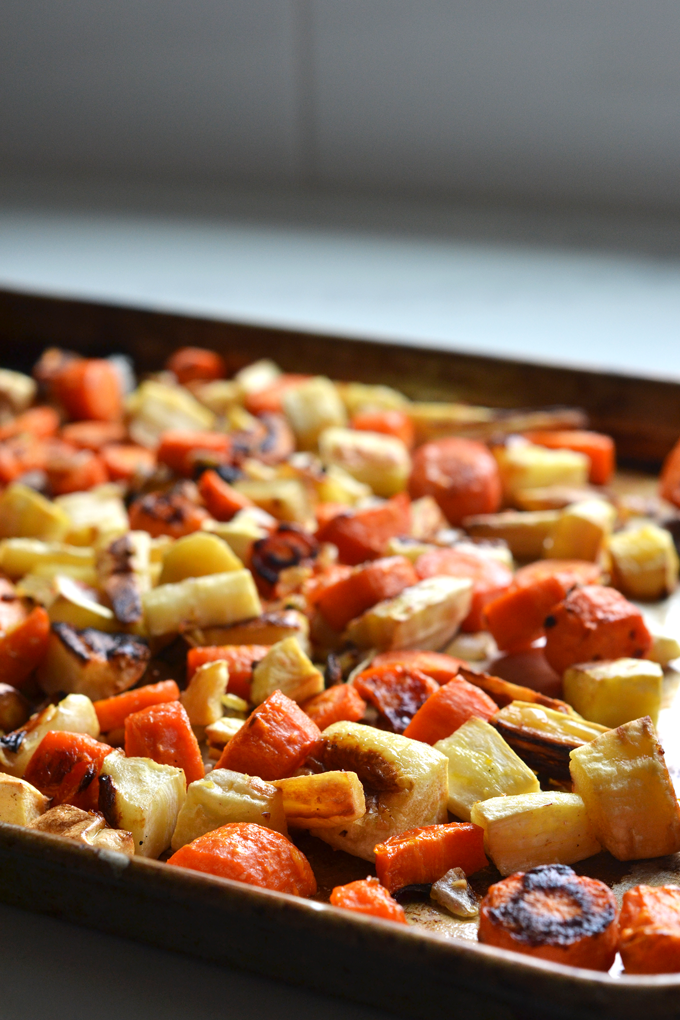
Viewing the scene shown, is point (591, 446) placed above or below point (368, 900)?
above

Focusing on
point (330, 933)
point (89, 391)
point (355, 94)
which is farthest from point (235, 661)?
point (355, 94)

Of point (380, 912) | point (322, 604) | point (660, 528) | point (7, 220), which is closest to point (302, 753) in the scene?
point (380, 912)

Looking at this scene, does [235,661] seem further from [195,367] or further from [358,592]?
[195,367]

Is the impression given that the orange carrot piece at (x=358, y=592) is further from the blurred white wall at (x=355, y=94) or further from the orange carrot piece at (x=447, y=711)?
the blurred white wall at (x=355, y=94)

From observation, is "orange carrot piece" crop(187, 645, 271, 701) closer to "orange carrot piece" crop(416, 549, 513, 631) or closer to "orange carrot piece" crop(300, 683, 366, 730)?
"orange carrot piece" crop(300, 683, 366, 730)

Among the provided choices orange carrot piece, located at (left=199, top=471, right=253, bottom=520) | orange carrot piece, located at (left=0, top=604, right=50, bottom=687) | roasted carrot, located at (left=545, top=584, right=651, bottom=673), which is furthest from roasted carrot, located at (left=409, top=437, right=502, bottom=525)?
orange carrot piece, located at (left=0, top=604, right=50, bottom=687)

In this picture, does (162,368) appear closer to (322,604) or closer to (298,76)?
(322,604)

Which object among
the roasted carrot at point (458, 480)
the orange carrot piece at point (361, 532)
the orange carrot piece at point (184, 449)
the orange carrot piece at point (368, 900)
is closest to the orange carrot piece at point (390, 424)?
the roasted carrot at point (458, 480)
